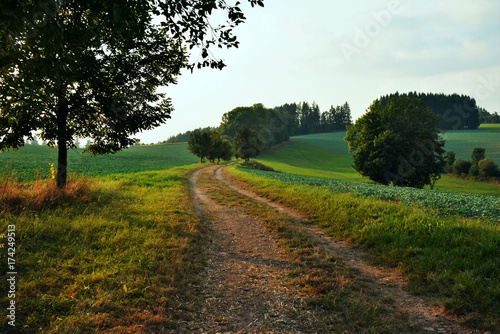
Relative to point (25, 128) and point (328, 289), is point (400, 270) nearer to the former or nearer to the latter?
point (328, 289)

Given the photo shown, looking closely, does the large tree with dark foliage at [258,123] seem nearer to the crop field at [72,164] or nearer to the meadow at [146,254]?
the crop field at [72,164]

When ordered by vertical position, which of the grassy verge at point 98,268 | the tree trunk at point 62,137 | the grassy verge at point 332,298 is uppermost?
the tree trunk at point 62,137

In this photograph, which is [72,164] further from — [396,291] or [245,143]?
[396,291]

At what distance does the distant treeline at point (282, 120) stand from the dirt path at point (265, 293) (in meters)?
57.2

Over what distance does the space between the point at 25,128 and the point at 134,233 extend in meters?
6.93

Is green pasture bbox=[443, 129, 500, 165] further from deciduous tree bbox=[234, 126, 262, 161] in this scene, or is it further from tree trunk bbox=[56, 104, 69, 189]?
tree trunk bbox=[56, 104, 69, 189]


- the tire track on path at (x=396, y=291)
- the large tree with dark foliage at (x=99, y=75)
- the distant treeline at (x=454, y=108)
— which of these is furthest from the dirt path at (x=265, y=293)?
the distant treeline at (x=454, y=108)

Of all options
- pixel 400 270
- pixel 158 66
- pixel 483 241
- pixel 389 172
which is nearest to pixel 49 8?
pixel 158 66

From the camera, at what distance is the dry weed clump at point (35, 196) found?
7.54 metres

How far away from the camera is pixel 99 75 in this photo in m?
9.22

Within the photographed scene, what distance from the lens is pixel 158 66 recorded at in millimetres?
10891

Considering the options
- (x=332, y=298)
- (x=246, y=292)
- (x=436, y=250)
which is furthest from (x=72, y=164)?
(x=436, y=250)

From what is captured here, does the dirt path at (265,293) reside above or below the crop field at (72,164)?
below

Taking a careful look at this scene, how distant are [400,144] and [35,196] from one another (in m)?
37.9
